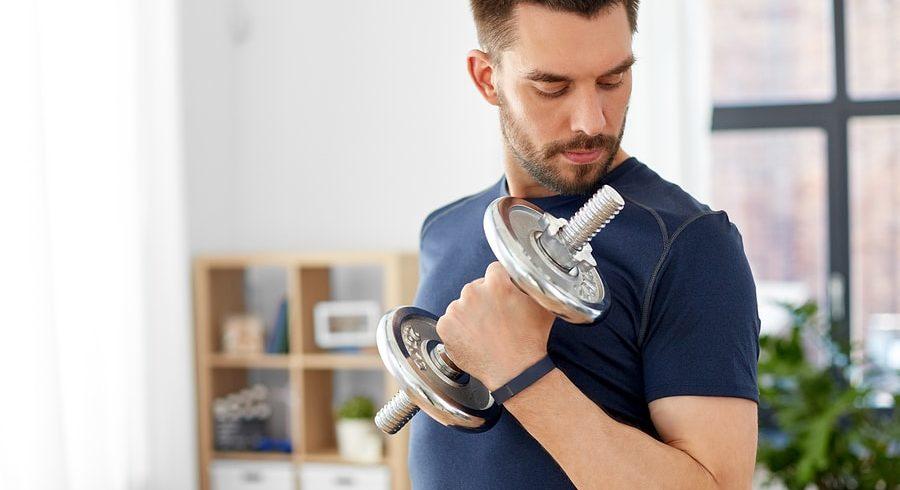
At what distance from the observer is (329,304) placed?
356 centimetres

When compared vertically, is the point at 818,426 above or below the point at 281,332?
below

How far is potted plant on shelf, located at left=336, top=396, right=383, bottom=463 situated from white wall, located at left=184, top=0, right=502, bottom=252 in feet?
2.21

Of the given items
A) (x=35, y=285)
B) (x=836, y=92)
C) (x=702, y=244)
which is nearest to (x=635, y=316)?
(x=702, y=244)

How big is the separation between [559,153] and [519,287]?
0.22 m

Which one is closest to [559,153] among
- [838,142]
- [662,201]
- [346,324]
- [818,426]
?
[662,201]

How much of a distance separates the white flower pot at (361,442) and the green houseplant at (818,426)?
1309mm

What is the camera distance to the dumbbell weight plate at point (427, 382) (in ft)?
3.33

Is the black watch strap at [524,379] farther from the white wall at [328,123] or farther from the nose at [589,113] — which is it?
the white wall at [328,123]

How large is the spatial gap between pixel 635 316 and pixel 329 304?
259 cm

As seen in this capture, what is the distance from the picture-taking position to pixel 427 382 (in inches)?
40.4

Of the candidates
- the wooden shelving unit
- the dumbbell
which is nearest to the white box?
the wooden shelving unit

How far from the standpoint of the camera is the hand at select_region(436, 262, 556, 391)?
0.97m

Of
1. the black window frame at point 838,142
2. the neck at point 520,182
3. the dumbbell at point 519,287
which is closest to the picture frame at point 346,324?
the black window frame at point 838,142

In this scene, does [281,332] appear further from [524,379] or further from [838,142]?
[524,379]
